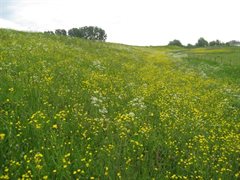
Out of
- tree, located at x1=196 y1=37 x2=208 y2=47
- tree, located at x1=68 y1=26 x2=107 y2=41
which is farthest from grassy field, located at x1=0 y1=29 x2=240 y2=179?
tree, located at x1=196 y1=37 x2=208 y2=47

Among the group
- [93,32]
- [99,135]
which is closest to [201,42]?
[93,32]

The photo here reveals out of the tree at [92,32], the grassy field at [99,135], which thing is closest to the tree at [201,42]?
the tree at [92,32]

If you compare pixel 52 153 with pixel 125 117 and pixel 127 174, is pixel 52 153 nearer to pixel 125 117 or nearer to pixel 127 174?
pixel 127 174

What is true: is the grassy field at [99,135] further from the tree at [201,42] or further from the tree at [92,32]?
the tree at [201,42]

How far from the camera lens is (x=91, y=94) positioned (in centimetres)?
1009

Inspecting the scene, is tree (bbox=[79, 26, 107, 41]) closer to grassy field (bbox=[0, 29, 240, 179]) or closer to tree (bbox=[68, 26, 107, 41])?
tree (bbox=[68, 26, 107, 41])

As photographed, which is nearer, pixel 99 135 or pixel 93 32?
pixel 99 135

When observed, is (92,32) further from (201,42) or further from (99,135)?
(99,135)

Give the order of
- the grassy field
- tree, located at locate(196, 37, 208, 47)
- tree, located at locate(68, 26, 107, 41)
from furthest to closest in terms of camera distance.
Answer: tree, located at locate(196, 37, 208, 47), tree, located at locate(68, 26, 107, 41), the grassy field

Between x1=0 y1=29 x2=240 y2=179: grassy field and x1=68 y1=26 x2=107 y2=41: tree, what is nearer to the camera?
x1=0 y1=29 x2=240 y2=179: grassy field

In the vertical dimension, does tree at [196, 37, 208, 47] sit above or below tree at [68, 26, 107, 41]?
below

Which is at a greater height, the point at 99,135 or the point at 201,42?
the point at 99,135

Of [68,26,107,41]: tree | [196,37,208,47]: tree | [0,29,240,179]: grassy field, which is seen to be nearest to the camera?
[0,29,240,179]: grassy field

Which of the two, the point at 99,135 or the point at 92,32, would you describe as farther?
the point at 92,32
